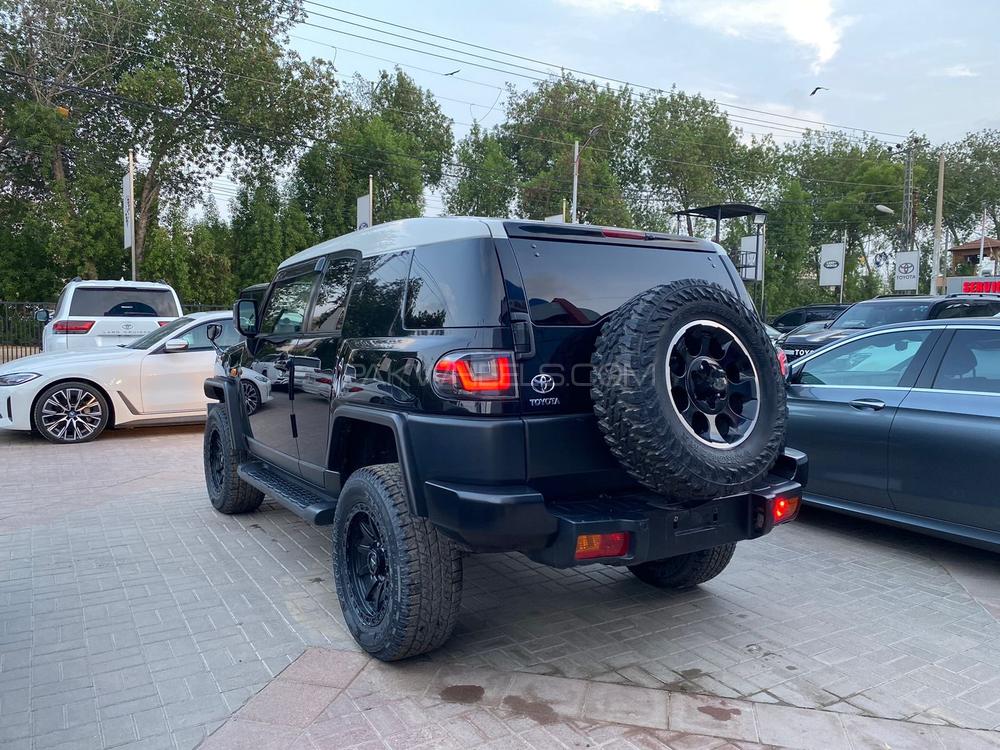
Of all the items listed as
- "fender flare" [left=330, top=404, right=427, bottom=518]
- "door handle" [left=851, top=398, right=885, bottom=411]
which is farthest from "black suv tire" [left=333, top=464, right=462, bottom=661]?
"door handle" [left=851, top=398, right=885, bottom=411]

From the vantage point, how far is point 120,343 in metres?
10.9

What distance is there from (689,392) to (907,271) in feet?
94.5

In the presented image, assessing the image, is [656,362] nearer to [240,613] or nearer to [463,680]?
[463,680]

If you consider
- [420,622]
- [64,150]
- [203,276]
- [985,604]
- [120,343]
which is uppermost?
[64,150]

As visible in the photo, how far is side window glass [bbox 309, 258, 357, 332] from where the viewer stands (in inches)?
152

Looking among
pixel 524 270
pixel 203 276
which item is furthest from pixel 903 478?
pixel 203 276

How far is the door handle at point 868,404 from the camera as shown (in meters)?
4.87

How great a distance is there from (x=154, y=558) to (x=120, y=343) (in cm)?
722

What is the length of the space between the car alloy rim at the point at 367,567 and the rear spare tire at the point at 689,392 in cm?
120

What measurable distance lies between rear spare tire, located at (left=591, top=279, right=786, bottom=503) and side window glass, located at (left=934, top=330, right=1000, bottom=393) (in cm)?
213

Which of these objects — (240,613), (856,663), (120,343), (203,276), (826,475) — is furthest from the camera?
(203,276)

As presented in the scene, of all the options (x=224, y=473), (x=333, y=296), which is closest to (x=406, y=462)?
(x=333, y=296)

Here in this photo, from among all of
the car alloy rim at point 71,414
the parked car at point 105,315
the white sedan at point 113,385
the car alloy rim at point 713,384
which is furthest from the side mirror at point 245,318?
the parked car at point 105,315

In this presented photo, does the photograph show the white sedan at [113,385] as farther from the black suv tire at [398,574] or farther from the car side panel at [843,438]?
the car side panel at [843,438]
